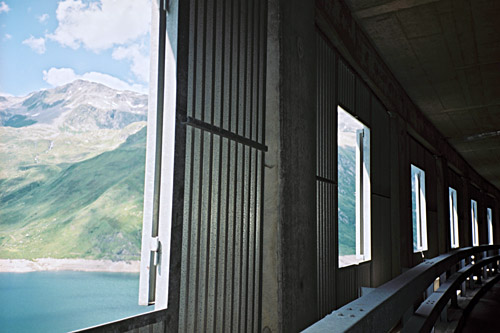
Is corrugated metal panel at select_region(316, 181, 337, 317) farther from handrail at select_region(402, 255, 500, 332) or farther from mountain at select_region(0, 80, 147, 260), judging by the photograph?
mountain at select_region(0, 80, 147, 260)

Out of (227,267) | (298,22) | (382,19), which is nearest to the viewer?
(227,267)

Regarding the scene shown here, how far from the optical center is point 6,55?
251cm

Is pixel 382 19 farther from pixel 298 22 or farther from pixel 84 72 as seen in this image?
pixel 84 72

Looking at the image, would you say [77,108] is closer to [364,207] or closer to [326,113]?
[326,113]

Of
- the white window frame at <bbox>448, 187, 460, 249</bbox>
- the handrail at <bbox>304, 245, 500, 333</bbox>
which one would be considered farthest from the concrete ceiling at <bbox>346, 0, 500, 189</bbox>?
the white window frame at <bbox>448, 187, 460, 249</bbox>

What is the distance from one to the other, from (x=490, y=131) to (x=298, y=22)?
1214cm

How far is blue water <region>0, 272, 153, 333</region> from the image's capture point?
252 centimetres

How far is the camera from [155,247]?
9.71 feet

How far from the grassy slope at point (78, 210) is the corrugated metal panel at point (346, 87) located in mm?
3232

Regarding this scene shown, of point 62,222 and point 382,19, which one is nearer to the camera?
point 62,222

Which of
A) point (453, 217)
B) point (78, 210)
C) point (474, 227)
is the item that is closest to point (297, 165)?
point (78, 210)

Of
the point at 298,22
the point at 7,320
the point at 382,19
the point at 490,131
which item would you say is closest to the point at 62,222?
the point at 7,320

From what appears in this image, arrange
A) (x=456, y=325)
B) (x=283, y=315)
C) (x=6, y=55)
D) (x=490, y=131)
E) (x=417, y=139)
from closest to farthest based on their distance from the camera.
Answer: (x=6, y=55), (x=283, y=315), (x=456, y=325), (x=417, y=139), (x=490, y=131)

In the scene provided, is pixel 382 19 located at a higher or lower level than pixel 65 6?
higher
